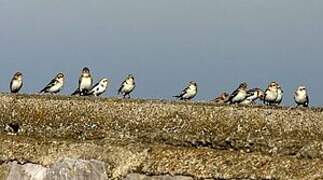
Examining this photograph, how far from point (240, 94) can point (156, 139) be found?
5.83m

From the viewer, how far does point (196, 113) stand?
28.6 ft

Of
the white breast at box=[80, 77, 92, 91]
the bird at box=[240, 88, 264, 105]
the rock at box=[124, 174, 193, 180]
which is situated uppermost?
the white breast at box=[80, 77, 92, 91]

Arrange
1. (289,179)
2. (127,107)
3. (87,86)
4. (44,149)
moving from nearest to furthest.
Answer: (289,179) < (44,149) < (127,107) < (87,86)

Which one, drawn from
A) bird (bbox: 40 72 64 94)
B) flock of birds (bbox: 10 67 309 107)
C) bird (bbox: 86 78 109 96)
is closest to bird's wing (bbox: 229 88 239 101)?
→ flock of birds (bbox: 10 67 309 107)

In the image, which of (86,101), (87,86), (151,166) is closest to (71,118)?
(86,101)

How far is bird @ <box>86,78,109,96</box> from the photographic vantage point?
1582 centimetres

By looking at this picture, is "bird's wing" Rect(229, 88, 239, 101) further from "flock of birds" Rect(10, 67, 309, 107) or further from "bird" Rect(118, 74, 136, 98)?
"bird" Rect(118, 74, 136, 98)

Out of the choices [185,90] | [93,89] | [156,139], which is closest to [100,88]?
[93,89]

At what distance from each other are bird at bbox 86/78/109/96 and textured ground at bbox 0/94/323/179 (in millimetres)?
6369

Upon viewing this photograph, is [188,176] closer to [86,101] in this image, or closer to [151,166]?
[151,166]

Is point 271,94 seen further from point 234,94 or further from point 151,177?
point 151,177

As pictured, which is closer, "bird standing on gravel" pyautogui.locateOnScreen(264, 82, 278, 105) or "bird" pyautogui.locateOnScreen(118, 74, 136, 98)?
"bird standing on gravel" pyautogui.locateOnScreen(264, 82, 278, 105)

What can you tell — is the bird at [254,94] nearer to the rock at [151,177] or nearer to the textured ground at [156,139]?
the textured ground at [156,139]

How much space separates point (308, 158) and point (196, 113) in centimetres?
133
